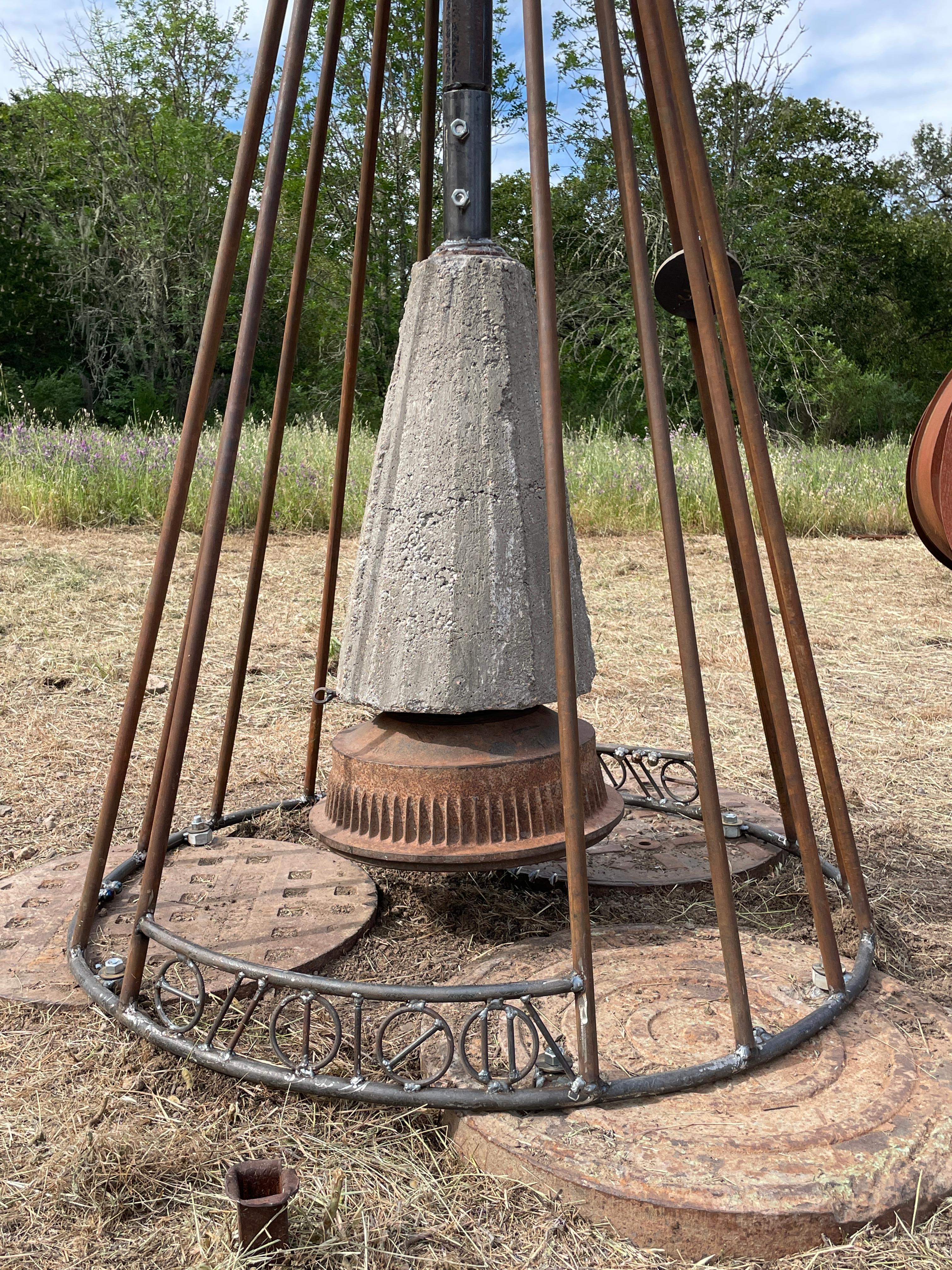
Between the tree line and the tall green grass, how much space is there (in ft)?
20.1

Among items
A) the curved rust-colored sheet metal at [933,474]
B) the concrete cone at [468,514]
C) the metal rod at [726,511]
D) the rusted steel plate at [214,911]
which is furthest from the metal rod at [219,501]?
the curved rust-colored sheet metal at [933,474]

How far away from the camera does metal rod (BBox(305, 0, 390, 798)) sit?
260 centimetres

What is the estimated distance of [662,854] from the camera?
2.72m

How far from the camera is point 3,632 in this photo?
206 inches

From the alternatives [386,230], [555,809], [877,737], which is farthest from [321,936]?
[386,230]

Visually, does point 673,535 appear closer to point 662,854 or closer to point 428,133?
point 662,854

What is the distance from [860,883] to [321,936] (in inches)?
44.3

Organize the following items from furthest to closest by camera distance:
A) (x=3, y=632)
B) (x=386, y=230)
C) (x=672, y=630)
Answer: (x=386, y=230), (x=672, y=630), (x=3, y=632)

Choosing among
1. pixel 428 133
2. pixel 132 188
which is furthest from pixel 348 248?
pixel 428 133

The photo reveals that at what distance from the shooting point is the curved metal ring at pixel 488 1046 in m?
1.60

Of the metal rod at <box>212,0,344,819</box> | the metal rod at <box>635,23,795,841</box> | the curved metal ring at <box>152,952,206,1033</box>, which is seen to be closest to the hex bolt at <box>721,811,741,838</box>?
the metal rod at <box>635,23,795,841</box>

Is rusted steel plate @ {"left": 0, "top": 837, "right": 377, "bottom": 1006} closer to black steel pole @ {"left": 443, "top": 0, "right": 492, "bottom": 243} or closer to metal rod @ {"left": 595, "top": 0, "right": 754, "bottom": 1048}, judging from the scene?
metal rod @ {"left": 595, "top": 0, "right": 754, "bottom": 1048}

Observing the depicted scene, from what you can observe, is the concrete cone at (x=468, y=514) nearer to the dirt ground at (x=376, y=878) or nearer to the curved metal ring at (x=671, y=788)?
the dirt ground at (x=376, y=878)

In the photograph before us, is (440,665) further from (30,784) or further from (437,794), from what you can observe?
(30,784)
